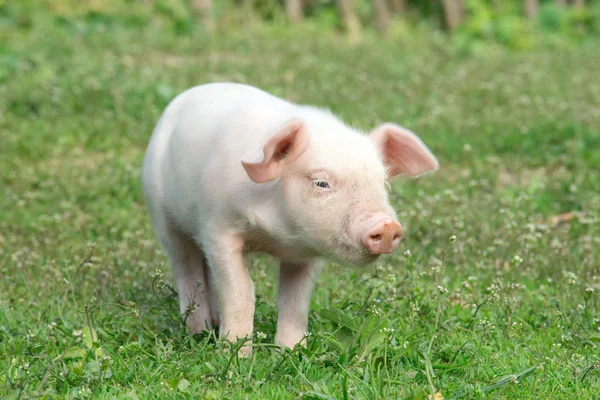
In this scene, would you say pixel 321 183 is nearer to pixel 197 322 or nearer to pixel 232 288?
pixel 232 288

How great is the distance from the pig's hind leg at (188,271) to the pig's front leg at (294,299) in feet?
1.82

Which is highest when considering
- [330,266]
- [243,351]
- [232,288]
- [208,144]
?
[208,144]

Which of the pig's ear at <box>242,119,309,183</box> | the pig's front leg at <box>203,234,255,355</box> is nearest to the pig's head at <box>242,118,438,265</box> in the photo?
the pig's ear at <box>242,119,309,183</box>

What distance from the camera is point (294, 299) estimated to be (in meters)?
4.35

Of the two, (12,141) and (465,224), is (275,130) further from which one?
(12,141)

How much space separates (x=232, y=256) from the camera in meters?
4.16

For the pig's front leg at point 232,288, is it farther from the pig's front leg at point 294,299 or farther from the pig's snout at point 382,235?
the pig's snout at point 382,235

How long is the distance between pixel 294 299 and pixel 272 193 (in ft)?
1.91

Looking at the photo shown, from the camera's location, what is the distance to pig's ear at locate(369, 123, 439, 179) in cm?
428

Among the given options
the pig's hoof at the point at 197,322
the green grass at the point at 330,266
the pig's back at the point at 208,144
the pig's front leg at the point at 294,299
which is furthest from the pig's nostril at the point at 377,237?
the pig's hoof at the point at 197,322

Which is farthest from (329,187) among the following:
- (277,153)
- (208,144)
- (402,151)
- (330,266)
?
(330,266)

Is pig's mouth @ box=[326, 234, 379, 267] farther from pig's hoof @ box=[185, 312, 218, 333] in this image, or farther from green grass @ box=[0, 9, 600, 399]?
pig's hoof @ box=[185, 312, 218, 333]

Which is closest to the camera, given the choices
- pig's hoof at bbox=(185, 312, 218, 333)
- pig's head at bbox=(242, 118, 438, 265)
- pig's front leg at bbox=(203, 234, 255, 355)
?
pig's head at bbox=(242, 118, 438, 265)

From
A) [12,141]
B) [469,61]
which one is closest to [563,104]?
[469,61]
